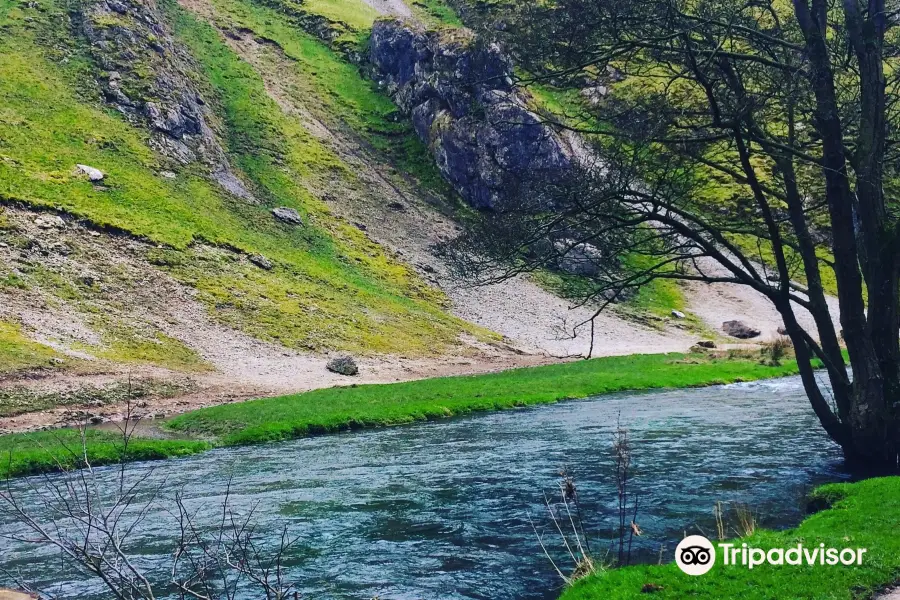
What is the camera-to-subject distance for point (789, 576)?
9.23m

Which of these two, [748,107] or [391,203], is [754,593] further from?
[391,203]

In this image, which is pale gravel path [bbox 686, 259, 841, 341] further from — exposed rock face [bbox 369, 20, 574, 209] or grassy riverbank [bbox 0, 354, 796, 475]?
grassy riverbank [bbox 0, 354, 796, 475]

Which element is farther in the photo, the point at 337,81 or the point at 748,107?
the point at 337,81

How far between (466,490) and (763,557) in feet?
27.6

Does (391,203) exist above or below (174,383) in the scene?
above

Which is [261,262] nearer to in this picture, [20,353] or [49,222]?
[49,222]

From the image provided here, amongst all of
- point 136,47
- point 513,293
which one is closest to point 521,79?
point 513,293

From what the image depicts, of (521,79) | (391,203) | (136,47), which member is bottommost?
(521,79)

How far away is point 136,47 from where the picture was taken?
9156 cm

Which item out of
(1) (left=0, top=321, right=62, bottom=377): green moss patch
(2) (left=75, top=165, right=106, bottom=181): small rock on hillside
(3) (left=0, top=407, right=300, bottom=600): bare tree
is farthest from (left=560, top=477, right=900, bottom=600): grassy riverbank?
(2) (left=75, top=165, right=106, bottom=181): small rock on hillside

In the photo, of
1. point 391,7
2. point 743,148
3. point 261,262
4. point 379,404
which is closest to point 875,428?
point 743,148

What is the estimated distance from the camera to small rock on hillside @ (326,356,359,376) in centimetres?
4812

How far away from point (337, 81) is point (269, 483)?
376ft

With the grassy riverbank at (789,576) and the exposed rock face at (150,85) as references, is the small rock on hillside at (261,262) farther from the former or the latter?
the grassy riverbank at (789,576)
